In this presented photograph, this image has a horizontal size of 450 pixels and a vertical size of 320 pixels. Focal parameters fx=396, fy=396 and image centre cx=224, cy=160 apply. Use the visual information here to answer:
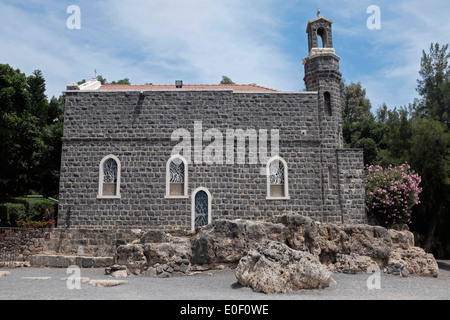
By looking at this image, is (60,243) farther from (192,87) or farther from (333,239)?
(333,239)

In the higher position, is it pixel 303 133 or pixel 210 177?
pixel 303 133

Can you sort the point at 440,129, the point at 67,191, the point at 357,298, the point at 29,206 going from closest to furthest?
1. the point at 357,298
2. the point at 67,191
3. the point at 440,129
4. the point at 29,206

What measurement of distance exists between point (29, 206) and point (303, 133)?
16.3m

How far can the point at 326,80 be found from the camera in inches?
739

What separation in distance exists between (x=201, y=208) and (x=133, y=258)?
4.54 m

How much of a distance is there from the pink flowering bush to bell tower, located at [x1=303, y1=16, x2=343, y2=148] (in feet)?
8.35

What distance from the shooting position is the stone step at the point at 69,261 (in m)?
15.5

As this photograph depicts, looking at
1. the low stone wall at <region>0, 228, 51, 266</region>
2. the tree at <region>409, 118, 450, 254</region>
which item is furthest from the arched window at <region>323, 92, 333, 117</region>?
the low stone wall at <region>0, 228, 51, 266</region>

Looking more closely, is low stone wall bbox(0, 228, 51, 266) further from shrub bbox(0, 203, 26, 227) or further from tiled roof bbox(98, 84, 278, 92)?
tiled roof bbox(98, 84, 278, 92)

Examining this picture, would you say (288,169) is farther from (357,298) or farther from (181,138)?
(357,298)

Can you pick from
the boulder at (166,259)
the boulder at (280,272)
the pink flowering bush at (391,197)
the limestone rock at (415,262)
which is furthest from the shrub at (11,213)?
the limestone rock at (415,262)

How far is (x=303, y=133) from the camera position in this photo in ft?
59.9

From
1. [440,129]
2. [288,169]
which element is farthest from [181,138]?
[440,129]

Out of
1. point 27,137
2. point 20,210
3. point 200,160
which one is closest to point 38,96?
point 27,137
